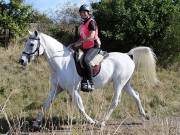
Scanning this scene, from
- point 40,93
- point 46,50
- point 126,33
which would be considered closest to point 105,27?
point 126,33

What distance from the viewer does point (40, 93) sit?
12.6 m

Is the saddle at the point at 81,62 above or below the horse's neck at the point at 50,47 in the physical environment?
below

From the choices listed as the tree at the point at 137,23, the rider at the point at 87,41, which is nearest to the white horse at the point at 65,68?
the rider at the point at 87,41

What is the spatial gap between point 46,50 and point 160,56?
8.47m

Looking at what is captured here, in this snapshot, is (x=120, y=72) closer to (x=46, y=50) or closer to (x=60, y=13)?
(x=46, y=50)

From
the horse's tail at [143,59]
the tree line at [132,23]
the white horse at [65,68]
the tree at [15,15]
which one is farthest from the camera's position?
the tree at [15,15]

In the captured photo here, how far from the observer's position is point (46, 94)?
12.5 metres

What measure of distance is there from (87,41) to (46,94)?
361 centimetres

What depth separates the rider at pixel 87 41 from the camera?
9.12 m

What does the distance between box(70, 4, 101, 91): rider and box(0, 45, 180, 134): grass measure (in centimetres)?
40

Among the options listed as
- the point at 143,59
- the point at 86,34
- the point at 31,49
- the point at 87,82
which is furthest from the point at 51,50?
the point at 143,59

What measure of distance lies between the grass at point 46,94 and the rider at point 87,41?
402 millimetres

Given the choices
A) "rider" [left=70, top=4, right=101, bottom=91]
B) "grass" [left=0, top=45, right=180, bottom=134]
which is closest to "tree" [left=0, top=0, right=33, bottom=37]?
"grass" [left=0, top=45, right=180, bottom=134]

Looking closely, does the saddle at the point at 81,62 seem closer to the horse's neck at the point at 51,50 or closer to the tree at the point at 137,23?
the horse's neck at the point at 51,50
